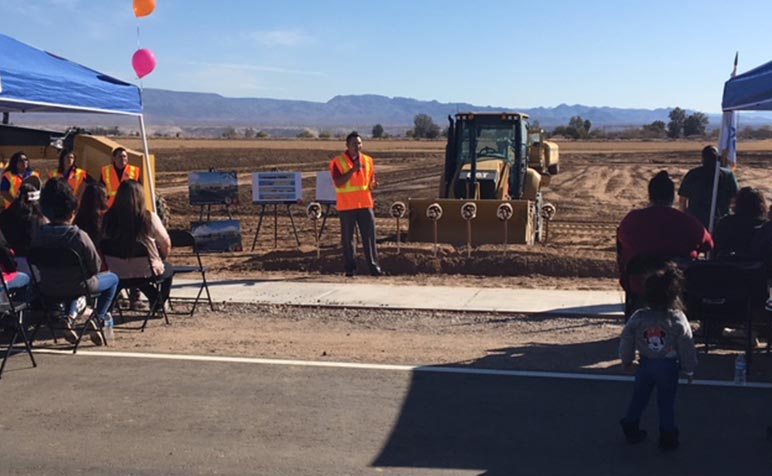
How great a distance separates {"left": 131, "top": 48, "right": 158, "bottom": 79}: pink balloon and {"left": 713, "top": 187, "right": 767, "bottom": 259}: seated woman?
278 inches

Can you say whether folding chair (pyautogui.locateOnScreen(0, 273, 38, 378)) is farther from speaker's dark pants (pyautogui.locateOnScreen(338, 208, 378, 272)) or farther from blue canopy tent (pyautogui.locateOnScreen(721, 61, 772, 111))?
blue canopy tent (pyautogui.locateOnScreen(721, 61, 772, 111))

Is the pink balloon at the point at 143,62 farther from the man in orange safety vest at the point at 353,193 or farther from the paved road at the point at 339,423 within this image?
the paved road at the point at 339,423

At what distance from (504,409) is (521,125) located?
35.9 ft

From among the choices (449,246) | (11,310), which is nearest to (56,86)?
(11,310)

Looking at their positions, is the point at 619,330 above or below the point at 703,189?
below

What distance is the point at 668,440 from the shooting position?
18.2 ft

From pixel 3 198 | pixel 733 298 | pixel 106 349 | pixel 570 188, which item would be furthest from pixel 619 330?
pixel 570 188

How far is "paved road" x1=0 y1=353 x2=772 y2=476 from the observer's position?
5402 millimetres

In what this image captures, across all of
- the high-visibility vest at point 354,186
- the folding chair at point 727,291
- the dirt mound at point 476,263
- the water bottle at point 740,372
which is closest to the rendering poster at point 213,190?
the dirt mound at point 476,263

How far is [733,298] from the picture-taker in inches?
283

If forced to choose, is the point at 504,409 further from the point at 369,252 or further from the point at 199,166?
the point at 199,166

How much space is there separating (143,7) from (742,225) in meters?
7.19

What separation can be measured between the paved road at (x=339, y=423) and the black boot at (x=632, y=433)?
61 mm

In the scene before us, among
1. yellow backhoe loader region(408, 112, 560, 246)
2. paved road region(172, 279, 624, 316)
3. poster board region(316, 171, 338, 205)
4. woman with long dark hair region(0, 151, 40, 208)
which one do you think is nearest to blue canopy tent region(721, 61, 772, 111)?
paved road region(172, 279, 624, 316)
